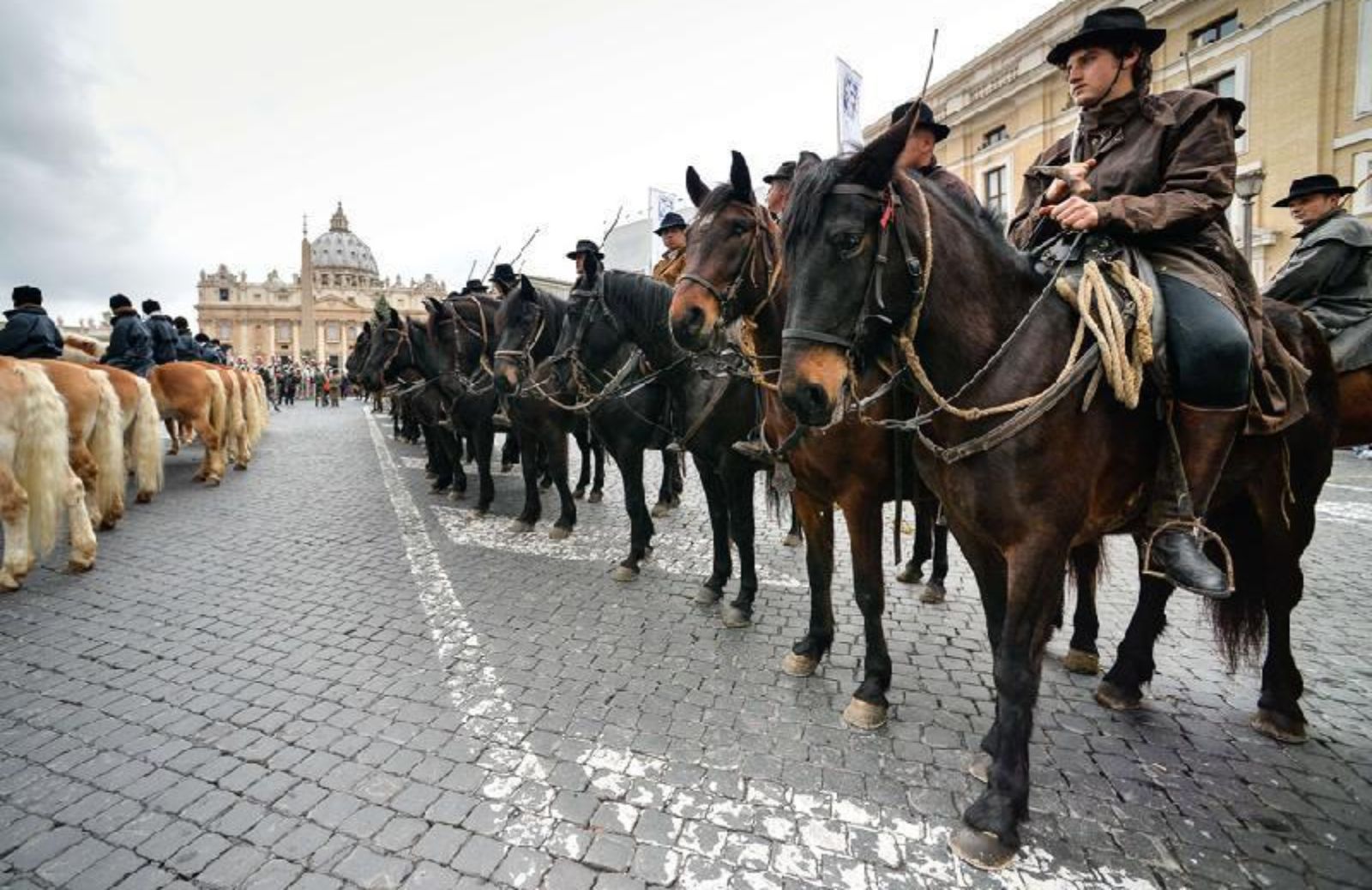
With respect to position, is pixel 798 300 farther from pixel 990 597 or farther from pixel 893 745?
pixel 893 745

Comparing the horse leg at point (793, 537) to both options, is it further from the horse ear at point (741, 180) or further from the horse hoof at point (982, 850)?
the horse hoof at point (982, 850)

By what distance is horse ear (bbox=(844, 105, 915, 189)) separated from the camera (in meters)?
2.30

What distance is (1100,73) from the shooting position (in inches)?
112

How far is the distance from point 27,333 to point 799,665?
1047 cm

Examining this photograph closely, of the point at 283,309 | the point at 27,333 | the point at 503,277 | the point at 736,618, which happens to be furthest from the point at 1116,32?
the point at 283,309

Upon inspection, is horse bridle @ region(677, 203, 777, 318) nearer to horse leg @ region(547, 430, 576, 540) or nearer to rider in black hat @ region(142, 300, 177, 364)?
horse leg @ region(547, 430, 576, 540)

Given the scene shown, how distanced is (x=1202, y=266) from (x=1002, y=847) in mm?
2571

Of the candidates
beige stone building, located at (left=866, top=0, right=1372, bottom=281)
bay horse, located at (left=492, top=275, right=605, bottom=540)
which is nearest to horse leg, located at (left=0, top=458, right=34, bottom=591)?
bay horse, located at (left=492, top=275, right=605, bottom=540)

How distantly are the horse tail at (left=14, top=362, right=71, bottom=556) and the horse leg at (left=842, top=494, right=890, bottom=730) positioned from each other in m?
7.23

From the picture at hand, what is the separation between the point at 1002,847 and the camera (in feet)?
8.08

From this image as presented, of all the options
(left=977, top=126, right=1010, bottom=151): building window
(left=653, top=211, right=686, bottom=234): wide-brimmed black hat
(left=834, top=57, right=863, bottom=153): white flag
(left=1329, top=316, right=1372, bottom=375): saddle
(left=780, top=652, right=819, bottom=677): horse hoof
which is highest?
(left=977, top=126, right=1010, bottom=151): building window

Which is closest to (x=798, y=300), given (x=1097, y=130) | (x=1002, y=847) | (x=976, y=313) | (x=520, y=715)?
(x=976, y=313)

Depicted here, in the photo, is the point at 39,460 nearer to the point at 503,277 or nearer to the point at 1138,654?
the point at 503,277

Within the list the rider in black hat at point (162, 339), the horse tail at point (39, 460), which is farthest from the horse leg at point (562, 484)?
the rider in black hat at point (162, 339)
